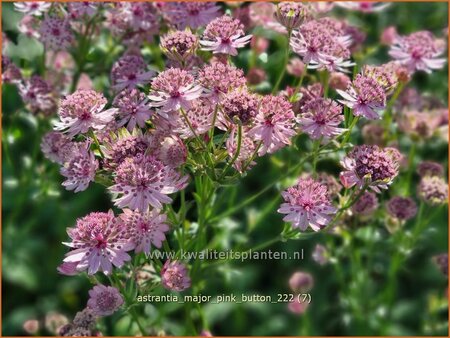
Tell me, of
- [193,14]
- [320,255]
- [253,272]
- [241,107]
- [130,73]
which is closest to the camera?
[241,107]

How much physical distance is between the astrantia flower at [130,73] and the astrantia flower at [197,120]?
0.27 meters

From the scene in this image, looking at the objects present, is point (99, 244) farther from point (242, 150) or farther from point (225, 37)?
point (225, 37)

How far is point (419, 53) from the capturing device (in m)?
2.36

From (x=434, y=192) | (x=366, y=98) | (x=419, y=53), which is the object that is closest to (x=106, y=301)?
(x=366, y=98)

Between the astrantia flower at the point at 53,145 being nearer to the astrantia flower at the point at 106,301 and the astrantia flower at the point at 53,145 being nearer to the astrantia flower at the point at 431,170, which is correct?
the astrantia flower at the point at 106,301

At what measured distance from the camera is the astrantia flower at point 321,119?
6.00 feet

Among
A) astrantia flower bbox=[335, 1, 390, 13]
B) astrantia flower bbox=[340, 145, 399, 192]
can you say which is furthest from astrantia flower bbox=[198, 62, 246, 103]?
astrantia flower bbox=[335, 1, 390, 13]

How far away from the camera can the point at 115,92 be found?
2125 millimetres

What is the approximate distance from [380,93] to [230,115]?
1.35 ft

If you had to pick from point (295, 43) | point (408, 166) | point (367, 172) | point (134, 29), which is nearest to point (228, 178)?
point (367, 172)

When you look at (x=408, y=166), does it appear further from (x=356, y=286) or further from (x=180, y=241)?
(x=180, y=241)

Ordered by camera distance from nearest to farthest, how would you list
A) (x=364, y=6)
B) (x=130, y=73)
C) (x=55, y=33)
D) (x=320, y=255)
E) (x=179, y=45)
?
(x=179, y=45), (x=130, y=73), (x=55, y=33), (x=320, y=255), (x=364, y=6)

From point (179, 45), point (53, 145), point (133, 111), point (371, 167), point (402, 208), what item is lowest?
point (402, 208)

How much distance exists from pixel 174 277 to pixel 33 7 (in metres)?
1.02
